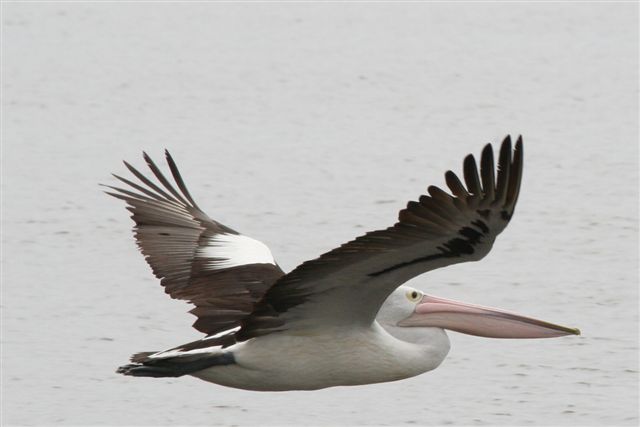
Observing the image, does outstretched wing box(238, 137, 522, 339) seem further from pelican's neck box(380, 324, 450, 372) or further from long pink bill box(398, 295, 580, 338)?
long pink bill box(398, 295, 580, 338)

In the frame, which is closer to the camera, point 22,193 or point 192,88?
point 22,193

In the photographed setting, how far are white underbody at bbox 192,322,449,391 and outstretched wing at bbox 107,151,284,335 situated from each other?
0.29m

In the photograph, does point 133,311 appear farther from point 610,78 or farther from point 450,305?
point 610,78

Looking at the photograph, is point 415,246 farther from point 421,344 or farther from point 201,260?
point 201,260

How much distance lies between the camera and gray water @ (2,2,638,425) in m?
8.50

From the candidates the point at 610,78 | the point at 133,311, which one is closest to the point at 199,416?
the point at 133,311

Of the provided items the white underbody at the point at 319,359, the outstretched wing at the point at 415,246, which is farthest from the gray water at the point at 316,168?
the outstretched wing at the point at 415,246

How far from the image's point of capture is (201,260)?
300 inches

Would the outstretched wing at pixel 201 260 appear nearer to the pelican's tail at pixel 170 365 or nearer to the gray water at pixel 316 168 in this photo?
the pelican's tail at pixel 170 365

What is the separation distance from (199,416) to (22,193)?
14.0 feet

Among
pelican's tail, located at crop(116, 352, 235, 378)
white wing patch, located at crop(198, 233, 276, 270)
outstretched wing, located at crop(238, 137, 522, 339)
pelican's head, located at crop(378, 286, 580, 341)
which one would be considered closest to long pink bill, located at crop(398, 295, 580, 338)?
pelican's head, located at crop(378, 286, 580, 341)

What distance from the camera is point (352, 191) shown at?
38.6ft

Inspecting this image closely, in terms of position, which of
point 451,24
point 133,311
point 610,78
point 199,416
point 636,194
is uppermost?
point 451,24

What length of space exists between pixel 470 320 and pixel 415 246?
163 centimetres
